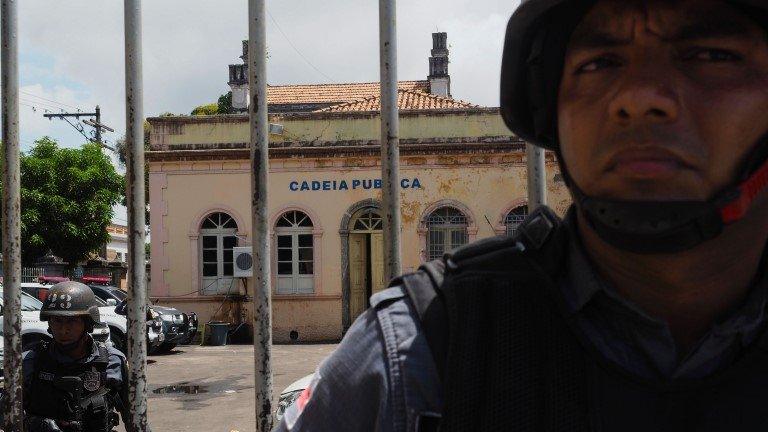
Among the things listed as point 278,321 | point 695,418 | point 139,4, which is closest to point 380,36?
point 139,4

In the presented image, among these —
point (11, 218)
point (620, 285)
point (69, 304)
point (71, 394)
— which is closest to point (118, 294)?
point (11, 218)

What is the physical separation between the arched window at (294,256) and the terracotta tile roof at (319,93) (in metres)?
12.4

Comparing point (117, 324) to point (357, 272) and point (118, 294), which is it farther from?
point (357, 272)

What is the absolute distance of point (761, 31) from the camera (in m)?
1.25

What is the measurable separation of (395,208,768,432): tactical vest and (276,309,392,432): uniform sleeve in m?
0.07

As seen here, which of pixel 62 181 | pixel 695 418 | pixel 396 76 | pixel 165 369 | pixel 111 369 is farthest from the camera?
pixel 62 181

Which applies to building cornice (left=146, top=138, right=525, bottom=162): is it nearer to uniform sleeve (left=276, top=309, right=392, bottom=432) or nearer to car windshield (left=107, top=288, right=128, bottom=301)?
car windshield (left=107, top=288, right=128, bottom=301)

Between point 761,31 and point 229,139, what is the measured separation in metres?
21.1

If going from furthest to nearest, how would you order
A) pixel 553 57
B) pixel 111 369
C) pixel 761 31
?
pixel 111 369 → pixel 553 57 → pixel 761 31

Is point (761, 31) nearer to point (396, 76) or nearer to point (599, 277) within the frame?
point (599, 277)

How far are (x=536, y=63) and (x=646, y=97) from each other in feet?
0.94

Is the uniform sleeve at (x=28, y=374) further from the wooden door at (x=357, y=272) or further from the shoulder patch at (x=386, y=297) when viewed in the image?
the wooden door at (x=357, y=272)

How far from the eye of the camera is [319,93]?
110ft

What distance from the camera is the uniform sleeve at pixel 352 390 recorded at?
44.3 inches
